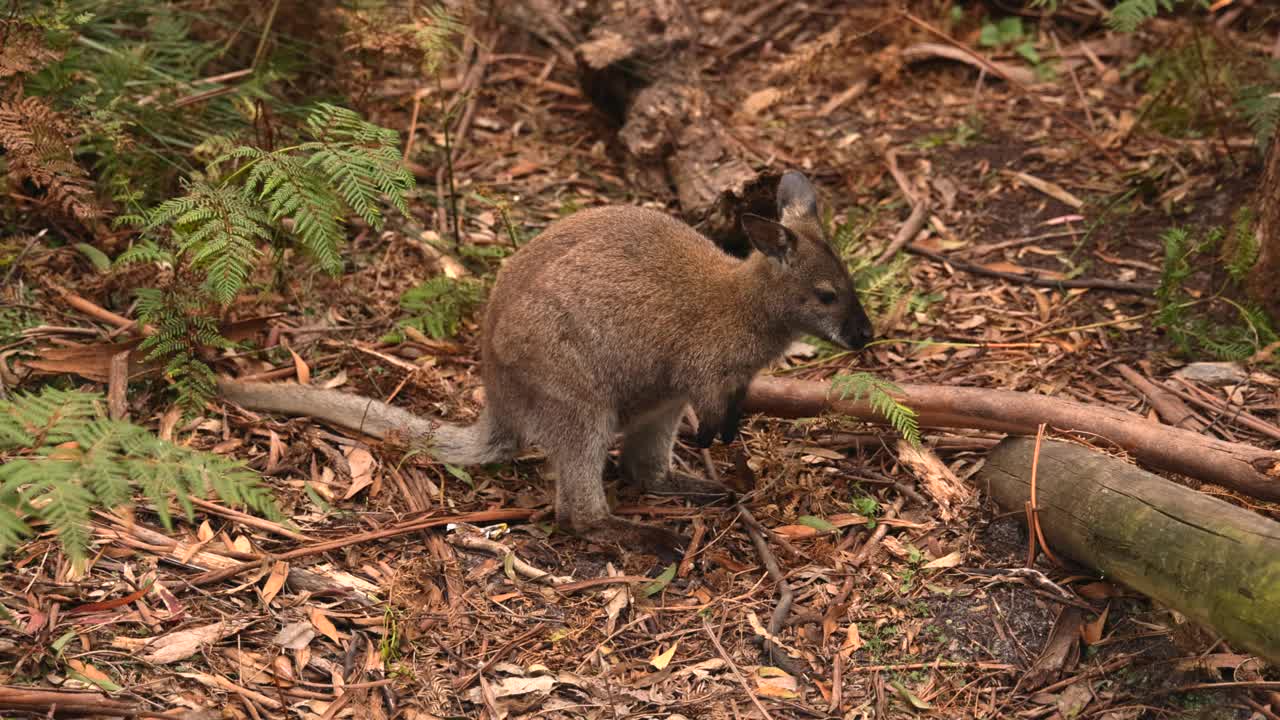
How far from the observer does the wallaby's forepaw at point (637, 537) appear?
5062mm

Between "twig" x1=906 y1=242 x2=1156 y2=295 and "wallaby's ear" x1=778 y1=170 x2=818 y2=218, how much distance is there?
1616 mm

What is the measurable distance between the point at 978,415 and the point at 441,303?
9.56 ft

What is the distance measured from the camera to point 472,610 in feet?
14.8

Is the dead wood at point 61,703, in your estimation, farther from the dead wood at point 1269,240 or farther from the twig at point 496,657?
the dead wood at point 1269,240

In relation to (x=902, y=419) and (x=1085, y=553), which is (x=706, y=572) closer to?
(x=902, y=419)

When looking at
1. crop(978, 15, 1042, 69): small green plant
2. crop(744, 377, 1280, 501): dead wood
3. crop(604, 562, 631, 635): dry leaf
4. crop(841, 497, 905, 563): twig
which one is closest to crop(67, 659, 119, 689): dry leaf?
crop(604, 562, 631, 635): dry leaf

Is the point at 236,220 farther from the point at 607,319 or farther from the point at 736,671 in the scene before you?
the point at 736,671

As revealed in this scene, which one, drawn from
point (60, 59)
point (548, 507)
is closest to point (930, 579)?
point (548, 507)

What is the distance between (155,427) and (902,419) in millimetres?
3414

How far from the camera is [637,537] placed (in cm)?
507

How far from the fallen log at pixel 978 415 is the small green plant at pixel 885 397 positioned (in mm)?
196

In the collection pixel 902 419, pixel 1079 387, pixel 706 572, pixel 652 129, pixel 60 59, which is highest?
pixel 60 59

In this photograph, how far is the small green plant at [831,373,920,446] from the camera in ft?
15.4

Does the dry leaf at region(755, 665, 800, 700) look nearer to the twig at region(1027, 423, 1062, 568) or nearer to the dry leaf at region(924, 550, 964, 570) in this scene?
the dry leaf at region(924, 550, 964, 570)
